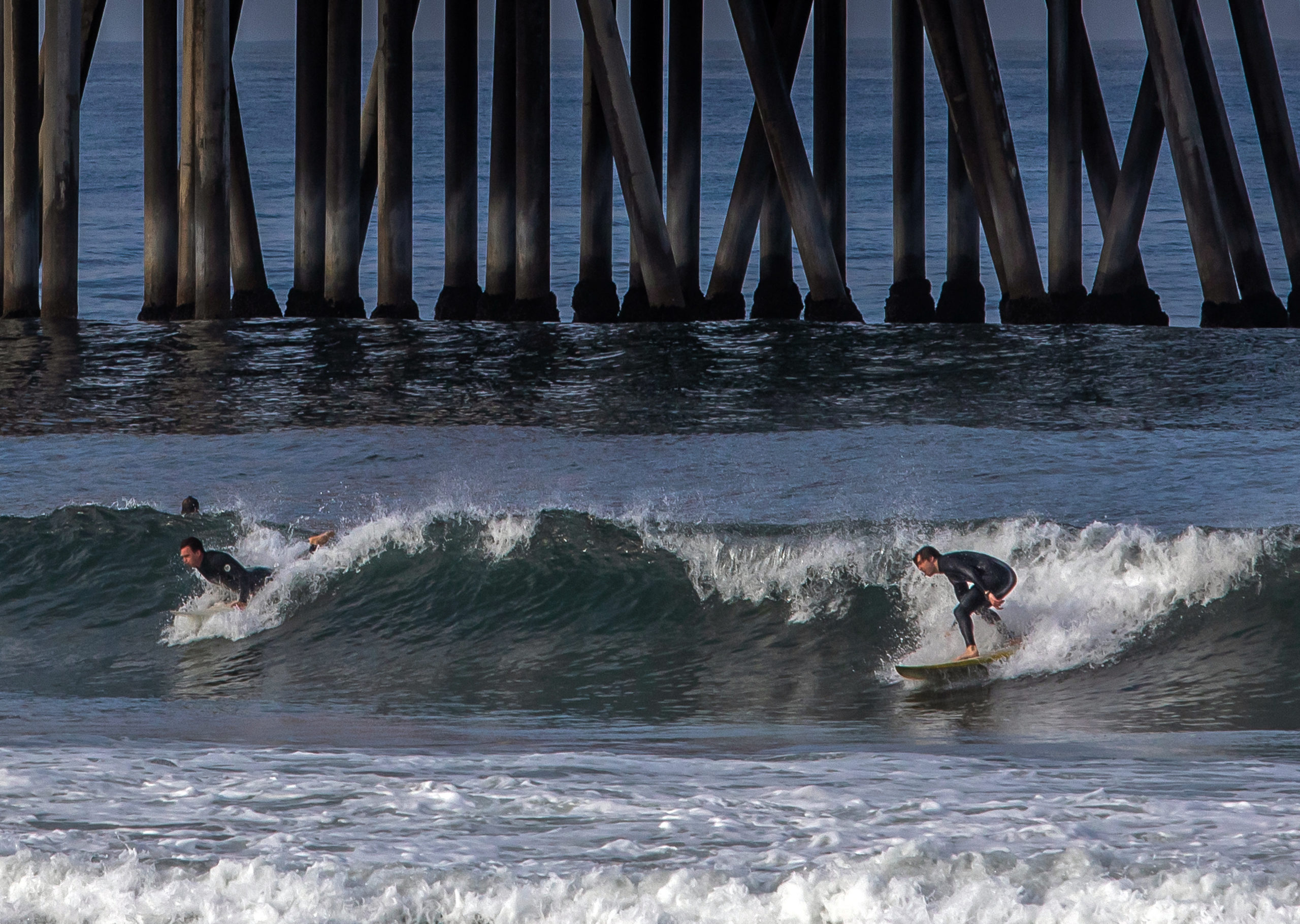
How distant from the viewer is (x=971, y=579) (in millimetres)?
9227

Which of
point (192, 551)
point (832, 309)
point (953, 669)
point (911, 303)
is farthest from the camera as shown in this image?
point (911, 303)

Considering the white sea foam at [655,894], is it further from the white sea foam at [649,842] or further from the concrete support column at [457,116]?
the concrete support column at [457,116]

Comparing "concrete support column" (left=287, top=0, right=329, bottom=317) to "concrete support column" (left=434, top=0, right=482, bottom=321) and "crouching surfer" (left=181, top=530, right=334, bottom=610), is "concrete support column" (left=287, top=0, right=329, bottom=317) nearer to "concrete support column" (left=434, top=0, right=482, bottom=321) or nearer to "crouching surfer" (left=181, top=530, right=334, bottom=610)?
"concrete support column" (left=434, top=0, right=482, bottom=321)

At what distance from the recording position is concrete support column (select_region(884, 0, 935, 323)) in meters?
18.8

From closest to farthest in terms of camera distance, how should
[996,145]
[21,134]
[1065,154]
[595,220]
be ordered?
1. [996,145]
2. [1065,154]
3. [21,134]
4. [595,220]

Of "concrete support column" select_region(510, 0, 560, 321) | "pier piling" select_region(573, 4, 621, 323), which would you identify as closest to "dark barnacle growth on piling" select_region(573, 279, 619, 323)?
"pier piling" select_region(573, 4, 621, 323)

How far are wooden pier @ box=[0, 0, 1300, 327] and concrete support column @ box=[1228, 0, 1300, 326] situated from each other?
0.10 ft

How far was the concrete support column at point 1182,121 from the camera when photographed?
14914 millimetres

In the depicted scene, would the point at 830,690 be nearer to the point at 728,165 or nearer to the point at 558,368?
the point at 558,368

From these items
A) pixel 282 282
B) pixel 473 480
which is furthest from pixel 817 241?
pixel 282 282

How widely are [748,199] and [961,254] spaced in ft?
9.07

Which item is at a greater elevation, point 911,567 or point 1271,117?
point 1271,117

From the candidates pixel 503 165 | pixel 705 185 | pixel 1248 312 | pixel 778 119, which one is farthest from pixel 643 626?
pixel 705 185

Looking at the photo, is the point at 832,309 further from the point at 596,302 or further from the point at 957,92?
the point at 596,302
